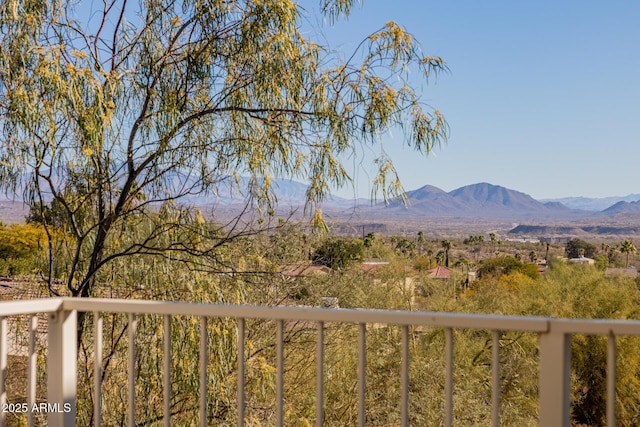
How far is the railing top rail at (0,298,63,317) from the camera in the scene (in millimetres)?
1792

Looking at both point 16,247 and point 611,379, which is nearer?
point 611,379

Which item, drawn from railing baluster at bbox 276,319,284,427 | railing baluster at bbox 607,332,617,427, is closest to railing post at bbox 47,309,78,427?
A: railing baluster at bbox 276,319,284,427

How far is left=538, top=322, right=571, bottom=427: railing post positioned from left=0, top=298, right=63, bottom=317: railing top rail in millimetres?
1461

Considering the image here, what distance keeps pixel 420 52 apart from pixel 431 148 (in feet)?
2.69

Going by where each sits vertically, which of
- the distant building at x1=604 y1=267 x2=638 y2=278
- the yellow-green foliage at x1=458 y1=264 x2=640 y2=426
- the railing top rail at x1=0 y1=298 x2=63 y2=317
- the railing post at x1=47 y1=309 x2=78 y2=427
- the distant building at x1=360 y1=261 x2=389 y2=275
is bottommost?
the yellow-green foliage at x1=458 y1=264 x2=640 y2=426

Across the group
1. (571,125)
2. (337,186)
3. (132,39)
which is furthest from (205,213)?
(571,125)

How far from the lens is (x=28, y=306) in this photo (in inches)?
72.1

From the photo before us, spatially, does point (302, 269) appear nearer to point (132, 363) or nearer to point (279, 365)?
point (132, 363)

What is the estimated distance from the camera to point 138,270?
4.48 meters

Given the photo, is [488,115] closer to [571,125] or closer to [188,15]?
[571,125]

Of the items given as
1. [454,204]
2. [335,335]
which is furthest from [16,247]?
[454,204]

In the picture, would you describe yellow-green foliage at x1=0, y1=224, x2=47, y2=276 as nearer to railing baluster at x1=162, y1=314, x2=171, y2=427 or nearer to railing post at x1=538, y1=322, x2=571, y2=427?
railing baluster at x1=162, y1=314, x2=171, y2=427

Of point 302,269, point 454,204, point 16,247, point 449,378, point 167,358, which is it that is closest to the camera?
point 449,378

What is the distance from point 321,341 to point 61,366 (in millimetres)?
894
